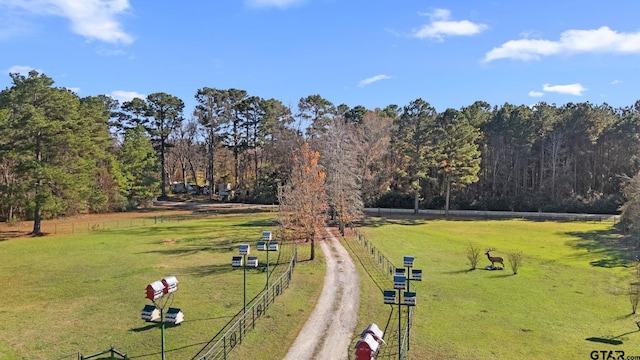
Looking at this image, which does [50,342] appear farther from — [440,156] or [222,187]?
[222,187]

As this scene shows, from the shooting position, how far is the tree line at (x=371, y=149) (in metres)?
54.2

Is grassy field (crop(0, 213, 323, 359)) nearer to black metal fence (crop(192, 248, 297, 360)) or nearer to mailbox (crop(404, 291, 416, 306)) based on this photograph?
black metal fence (crop(192, 248, 297, 360))

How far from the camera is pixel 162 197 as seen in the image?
9612 cm

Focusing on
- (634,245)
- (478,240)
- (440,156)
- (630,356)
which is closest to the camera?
(630,356)

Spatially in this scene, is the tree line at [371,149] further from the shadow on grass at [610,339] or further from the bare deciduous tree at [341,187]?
the shadow on grass at [610,339]

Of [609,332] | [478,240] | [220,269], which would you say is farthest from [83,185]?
[609,332]

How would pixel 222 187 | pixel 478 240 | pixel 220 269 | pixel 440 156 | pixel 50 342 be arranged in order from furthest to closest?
→ 1. pixel 222 187
2. pixel 440 156
3. pixel 478 240
4. pixel 220 269
5. pixel 50 342

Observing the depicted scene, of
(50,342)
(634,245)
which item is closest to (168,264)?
(50,342)

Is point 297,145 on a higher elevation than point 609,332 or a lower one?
higher

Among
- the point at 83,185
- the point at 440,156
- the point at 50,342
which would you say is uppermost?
the point at 440,156

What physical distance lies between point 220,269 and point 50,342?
15.0m

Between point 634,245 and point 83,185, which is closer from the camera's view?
point 634,245

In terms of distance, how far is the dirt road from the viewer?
737 inches

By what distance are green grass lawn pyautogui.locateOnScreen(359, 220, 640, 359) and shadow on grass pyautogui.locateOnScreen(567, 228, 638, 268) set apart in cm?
10
